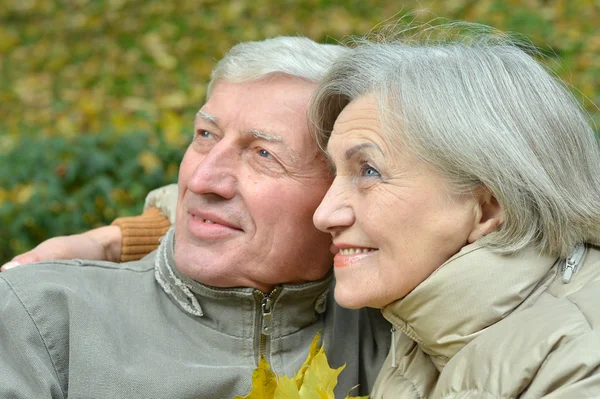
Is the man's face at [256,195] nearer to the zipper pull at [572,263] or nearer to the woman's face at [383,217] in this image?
the woman's face at [383,217]

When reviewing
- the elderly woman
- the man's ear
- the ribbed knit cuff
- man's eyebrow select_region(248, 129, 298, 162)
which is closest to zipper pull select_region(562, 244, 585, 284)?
the elderly woman

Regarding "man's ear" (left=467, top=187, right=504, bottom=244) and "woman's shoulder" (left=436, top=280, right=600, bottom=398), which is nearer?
"woman's shoulder" (left=436, top=280, right=600, bottom=398)

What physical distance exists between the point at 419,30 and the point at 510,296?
99cm

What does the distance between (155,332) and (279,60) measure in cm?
104

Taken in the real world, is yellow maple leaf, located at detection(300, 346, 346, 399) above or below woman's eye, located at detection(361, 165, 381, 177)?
below

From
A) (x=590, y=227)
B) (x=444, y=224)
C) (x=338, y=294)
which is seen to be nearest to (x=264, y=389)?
(x=338, y=294)

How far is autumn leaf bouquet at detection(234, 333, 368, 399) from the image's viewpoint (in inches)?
85.9

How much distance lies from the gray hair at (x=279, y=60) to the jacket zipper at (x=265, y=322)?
0.77 metres

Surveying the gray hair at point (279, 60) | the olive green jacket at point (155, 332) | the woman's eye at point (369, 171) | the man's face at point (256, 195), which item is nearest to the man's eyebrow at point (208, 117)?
the man's face at point (256, 195)

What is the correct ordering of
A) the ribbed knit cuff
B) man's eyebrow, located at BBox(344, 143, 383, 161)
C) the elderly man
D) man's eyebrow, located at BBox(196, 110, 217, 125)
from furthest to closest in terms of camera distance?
the ribbed knit cuff
man's eyebrow, located at BBox(196, 110, 217, 125)
the elderly man
man's eyebrow, located at BBox(344, 143, 383, 161)

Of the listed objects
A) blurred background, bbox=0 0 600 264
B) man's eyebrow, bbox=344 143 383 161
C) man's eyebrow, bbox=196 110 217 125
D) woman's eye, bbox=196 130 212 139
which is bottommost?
blurred background, bbox=0 0 600 264

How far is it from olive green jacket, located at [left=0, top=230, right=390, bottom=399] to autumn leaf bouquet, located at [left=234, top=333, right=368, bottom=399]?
54 centimetres

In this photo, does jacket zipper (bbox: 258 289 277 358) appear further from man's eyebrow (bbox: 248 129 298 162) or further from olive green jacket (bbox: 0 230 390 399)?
man's eyebrow (bbox: 248 129 298 162)

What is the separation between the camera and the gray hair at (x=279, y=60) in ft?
10.0
